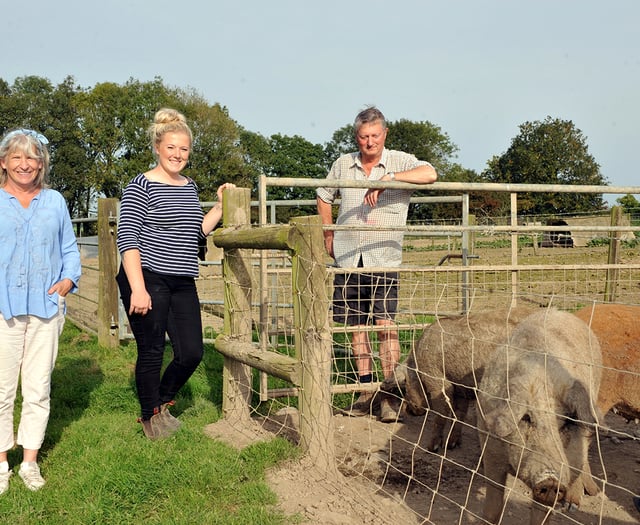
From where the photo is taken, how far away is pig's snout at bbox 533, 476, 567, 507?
A: 302cm

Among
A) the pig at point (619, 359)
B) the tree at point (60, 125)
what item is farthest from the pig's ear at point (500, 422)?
the tree at point (60, 125)

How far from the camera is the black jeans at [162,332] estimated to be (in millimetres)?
4758

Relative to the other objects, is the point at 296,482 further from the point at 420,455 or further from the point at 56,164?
the point at 56,164

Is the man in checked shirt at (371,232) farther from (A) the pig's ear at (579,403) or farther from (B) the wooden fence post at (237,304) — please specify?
(A) the pig's ear at (579,403)

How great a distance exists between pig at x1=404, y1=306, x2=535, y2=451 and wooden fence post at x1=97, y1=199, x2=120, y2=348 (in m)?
4.61

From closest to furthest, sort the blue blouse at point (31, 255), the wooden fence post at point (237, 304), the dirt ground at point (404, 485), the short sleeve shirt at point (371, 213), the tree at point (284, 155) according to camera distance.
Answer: the dirt ground at point (404, 485) → the blue blouse at point (31, 255) → the wooden fence post at point (237, 304) → the short sleeve shirt at point (371, 213) → the tree at point (284, 155)

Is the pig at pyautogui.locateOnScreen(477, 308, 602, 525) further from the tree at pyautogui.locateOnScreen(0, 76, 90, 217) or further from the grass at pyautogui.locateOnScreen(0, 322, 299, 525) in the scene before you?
the tree at pyautogui.locateOnScreen(0, 76, 90, 217)

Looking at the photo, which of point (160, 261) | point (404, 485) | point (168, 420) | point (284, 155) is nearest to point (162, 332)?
point (160, 261)

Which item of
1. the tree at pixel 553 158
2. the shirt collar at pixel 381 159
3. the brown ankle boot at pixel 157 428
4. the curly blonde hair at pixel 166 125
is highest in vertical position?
the tree at pixel 553 158

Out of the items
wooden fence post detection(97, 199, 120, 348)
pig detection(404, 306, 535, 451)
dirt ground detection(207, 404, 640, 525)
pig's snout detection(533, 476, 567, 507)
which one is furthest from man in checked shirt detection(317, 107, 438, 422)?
wooden fence post detection(97, 199, 120, 348)

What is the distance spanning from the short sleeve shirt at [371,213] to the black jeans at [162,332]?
4.92ft

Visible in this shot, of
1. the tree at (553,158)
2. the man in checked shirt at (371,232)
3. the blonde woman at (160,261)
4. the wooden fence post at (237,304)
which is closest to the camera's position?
the blonde woman at (160,261)

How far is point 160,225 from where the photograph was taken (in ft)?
15.7

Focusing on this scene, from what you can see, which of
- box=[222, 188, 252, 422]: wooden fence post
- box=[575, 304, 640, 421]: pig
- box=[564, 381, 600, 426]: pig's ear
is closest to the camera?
box=[564, 381, 600, 426]: pig's ear
